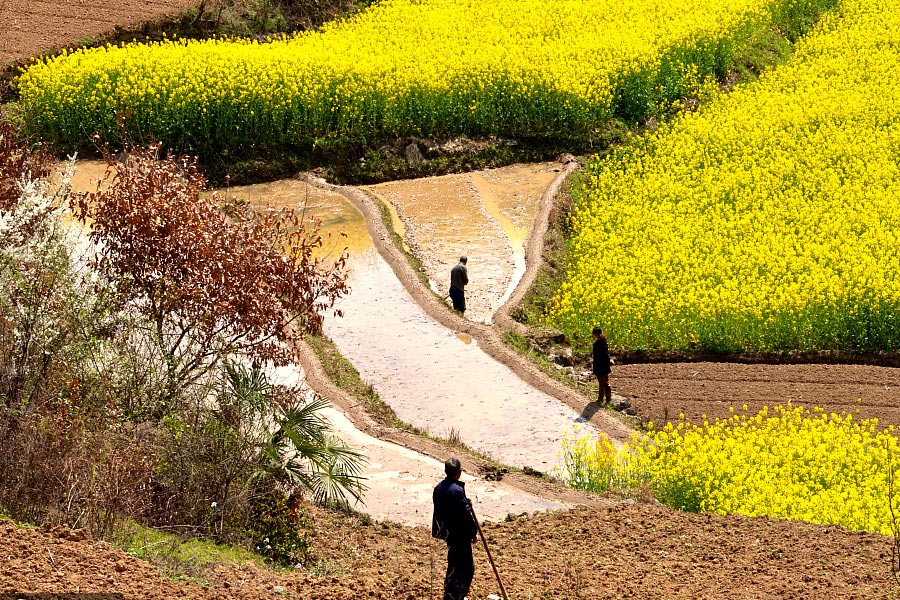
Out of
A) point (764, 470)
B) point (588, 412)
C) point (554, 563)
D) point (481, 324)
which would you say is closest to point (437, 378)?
point (481, 324)

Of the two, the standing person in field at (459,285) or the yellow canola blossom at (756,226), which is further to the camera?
the standing person in field at (459,285)

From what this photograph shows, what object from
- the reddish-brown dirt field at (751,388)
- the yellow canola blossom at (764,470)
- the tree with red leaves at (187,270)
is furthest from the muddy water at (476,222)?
the tree with red leaves at (187,270)

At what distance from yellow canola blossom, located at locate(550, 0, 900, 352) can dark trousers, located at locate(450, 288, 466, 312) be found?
5.60 ft

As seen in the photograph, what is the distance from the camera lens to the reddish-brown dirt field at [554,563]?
10469mm

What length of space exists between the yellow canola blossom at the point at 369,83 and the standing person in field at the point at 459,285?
890 cm

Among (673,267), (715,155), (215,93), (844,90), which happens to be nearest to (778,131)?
(715,155)

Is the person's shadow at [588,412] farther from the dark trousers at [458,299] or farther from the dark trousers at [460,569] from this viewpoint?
the dark trousers at [460,569]

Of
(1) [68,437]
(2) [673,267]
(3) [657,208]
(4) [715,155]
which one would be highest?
(4) [715,155]

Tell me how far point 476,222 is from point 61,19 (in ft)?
50.2

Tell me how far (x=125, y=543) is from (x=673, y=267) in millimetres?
14869

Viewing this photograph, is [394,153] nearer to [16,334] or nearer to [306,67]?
[306,67]

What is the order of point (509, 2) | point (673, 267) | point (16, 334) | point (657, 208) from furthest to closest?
point (509, 2) < point (657, 208) < point (673, 267) < point (16, 334)

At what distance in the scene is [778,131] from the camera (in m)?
31.5

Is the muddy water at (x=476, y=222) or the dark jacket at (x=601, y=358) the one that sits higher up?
the muddy water at (x=476, y=222)
